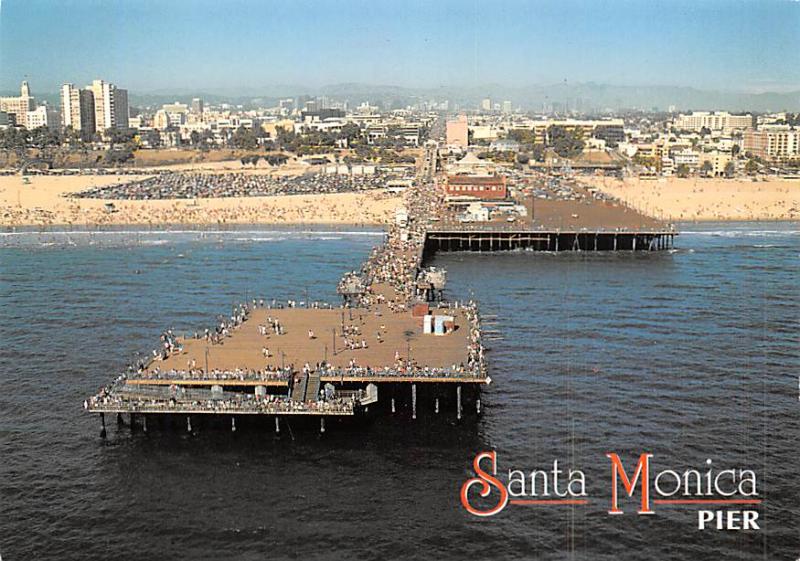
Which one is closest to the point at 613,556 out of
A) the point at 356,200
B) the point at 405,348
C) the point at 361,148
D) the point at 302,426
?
the point at 302,426

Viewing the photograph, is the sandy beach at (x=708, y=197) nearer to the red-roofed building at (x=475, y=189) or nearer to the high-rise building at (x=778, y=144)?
the red-roofed building at (x=475, y=189)

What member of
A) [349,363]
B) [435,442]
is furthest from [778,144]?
[435,442]

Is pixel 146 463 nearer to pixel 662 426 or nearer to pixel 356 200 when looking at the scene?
pixel 662 426

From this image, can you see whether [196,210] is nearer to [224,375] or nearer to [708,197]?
[708,197]

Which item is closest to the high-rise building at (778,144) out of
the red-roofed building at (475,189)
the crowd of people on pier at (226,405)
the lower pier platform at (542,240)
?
the red-roofed building at (475,189)

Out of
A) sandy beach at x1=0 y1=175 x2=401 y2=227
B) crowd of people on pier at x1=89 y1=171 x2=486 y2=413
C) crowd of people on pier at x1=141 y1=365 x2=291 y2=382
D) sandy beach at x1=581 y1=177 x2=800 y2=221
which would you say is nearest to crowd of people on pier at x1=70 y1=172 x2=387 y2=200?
sandy beach at x1=0 y1=175 x2=401 y2=227

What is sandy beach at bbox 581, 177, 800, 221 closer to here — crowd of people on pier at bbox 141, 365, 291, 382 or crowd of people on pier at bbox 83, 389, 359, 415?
crowd of people on pier at bbox 141, 365, 291, 382
